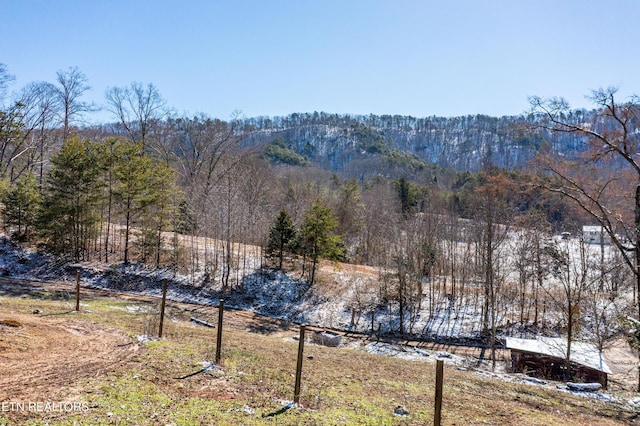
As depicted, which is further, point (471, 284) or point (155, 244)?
point (471, 284)

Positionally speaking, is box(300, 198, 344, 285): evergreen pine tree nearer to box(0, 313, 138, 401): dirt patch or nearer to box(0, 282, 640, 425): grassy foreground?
box(0, 282, 640, 425): grassy foreground

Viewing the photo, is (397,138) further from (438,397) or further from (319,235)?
(438,397)

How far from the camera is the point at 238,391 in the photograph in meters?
6.82

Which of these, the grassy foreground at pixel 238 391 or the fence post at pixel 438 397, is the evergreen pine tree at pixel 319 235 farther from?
the fence post at pixel 438 397

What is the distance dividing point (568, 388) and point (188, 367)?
1054 cm

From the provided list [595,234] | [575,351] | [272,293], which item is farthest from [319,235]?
[595,234]

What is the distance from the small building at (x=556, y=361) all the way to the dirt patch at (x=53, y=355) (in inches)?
566

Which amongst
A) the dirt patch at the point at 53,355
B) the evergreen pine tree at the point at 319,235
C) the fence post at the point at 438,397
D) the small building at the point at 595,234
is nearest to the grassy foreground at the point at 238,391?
the dirt patch at the point at 53,355

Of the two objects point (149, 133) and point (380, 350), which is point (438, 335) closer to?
point (380, 350)

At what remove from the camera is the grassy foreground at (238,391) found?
222 inches

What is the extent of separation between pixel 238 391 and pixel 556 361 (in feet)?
44.1

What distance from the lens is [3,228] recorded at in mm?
26938

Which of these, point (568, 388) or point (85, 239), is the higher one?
point (85, 239)

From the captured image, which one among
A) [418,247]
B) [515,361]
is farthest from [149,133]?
[515,361]
